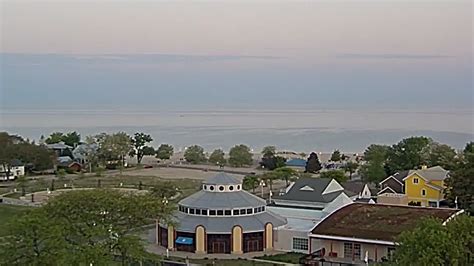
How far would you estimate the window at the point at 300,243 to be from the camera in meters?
23.1

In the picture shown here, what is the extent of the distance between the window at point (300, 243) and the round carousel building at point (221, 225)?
0.77m

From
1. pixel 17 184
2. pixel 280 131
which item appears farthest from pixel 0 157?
pixel 280 131

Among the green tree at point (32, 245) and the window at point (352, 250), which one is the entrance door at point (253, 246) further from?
the green tree at point (32, 245)

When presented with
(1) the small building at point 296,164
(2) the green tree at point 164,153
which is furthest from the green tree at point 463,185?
(2) the green tree at point 164,153

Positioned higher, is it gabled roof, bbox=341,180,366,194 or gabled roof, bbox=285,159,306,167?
gabled roof, bbox=285,159,306,167

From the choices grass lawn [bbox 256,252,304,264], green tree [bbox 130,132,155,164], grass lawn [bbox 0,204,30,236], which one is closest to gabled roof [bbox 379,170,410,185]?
grass lawn [bbox 256,252,304,264]

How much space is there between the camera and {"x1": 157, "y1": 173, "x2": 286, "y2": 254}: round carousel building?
22875mm

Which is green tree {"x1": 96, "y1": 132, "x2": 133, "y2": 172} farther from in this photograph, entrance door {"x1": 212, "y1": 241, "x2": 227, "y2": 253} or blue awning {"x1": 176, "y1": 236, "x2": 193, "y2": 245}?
entrance door {"x1": 212, "y1": 241, "x2": 227, "y2": 253}

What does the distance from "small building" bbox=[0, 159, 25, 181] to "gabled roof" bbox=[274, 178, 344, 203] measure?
20.8m

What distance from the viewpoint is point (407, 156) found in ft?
125

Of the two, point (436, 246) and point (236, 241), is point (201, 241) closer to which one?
point (236, 241)

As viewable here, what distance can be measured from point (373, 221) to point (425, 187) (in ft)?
31.3

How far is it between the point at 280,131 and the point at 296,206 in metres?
69.2

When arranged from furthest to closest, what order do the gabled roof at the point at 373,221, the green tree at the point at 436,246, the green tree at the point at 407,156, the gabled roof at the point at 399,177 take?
the green tree at the point at 407,156
the gabled roof at the point at 399,177
the gabled roof at the point at 373,221
the green tree at the point at 436,246
